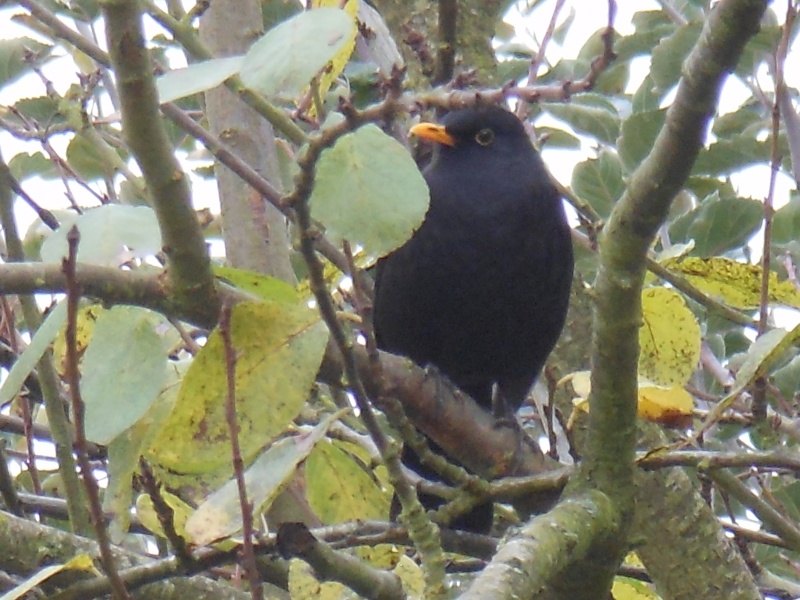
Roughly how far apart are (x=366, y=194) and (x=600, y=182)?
2361 millimetres

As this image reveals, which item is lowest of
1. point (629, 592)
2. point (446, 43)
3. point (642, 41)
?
point (629, 592)

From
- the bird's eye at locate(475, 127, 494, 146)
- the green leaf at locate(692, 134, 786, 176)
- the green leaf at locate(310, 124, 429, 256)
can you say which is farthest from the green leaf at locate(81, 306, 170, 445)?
the green leaf at locate(692, 134, 786, 176)

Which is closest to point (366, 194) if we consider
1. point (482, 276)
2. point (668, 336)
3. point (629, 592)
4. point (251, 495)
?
point (251, 495)

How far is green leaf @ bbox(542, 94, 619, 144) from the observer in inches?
145

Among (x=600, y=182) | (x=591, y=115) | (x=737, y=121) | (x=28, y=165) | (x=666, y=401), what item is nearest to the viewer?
(x=666, y=401)

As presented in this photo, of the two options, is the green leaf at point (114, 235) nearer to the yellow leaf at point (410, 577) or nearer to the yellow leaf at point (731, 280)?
the yellow leaf at point (410, 577)

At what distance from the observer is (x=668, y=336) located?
1.90 metres

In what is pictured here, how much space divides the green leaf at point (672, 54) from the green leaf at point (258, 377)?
2.11 metres

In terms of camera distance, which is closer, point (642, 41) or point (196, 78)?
point (196, 78)

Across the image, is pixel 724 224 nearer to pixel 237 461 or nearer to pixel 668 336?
pixel 668 336

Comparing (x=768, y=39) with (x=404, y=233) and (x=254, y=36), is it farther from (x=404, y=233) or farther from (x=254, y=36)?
(x=404, y=233)

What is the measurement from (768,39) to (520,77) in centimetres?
94

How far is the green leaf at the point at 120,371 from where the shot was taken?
4.46ft

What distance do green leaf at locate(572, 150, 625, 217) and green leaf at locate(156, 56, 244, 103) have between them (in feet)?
7.40
